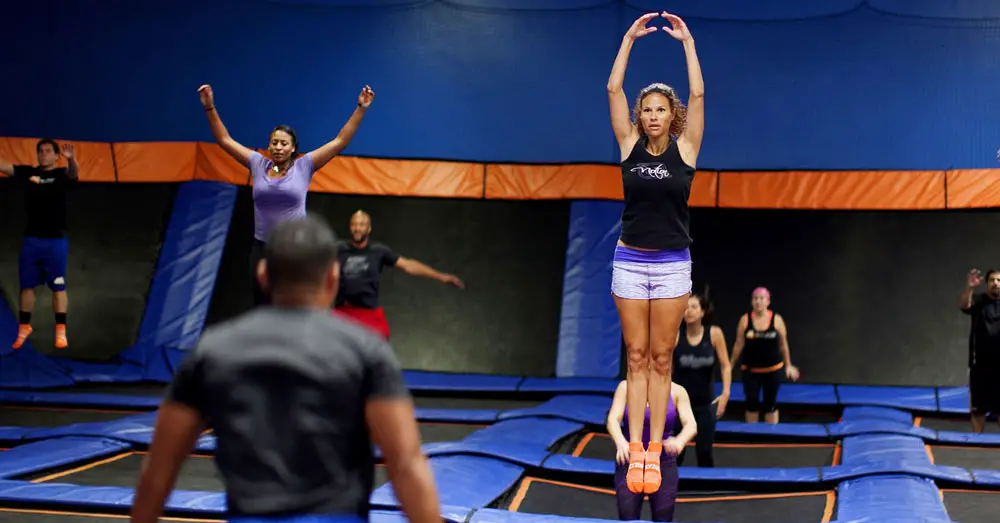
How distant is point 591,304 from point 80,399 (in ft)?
12.1

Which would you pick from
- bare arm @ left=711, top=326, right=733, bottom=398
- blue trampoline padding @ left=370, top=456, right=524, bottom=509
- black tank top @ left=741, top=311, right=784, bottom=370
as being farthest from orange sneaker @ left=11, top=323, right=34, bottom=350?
black tank top @ left=741, top=311, right=784, bottom=370

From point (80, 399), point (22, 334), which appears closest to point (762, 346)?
point (80, 399)

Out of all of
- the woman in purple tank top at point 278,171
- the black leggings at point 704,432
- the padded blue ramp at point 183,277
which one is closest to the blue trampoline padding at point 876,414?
the black leggings at point 704,432

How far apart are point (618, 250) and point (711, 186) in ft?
16.4

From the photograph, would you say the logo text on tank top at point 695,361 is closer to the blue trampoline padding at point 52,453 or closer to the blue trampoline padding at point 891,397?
the blue trampoline padding at point 891,397

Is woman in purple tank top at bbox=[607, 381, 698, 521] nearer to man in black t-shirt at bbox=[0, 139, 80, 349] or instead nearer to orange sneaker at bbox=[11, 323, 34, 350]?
man in black t-shirt at bbox=[0, 139, 80, 349]

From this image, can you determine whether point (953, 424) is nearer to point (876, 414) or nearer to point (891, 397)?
point (891, 397)

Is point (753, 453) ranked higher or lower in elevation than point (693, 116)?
lower

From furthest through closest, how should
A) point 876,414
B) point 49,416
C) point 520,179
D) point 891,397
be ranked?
1. point 520,179
2. point 891,397
3. point 876,414
4. point 49,416

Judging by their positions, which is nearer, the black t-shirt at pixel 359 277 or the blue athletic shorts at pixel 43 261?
the black t-shirt at pixel 359 277

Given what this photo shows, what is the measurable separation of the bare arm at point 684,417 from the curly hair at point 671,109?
1106mm

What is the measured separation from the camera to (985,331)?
5949 mm

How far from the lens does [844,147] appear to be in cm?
807

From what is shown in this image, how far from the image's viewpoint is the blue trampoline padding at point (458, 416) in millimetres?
6191
